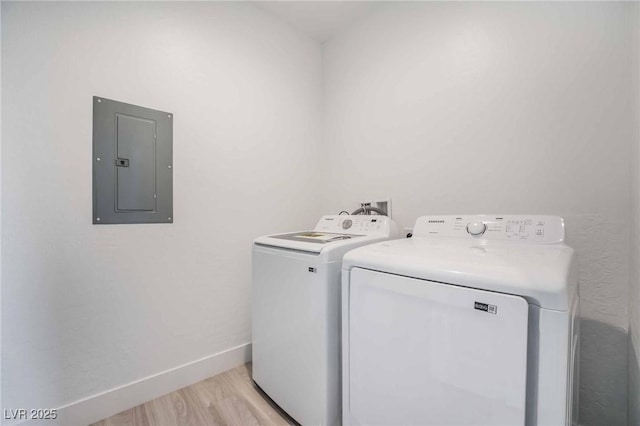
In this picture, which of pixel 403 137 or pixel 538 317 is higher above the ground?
pixel 403 137

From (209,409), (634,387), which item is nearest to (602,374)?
(634,387)

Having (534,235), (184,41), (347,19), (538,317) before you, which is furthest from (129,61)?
(534,235)

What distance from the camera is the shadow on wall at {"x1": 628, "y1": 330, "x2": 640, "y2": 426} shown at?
0.90 m

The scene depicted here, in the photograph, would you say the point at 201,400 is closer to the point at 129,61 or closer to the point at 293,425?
the point at 293,425

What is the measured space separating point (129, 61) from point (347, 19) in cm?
152

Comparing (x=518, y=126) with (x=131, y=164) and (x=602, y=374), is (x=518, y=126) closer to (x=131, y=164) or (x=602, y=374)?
(x=602, y=374)

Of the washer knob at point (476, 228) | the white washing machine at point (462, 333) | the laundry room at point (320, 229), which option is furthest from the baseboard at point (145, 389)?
the washer knob at point (476, 228)

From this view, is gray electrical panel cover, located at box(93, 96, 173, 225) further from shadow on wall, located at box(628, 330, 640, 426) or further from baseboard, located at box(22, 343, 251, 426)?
shadow on wall, located at box(628, 330, 640, 426)

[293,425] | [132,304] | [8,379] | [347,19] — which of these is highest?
[347,19]

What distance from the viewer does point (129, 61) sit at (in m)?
1.37

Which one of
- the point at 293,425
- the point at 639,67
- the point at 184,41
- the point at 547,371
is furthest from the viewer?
the point at 184,41

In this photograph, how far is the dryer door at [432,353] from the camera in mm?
661

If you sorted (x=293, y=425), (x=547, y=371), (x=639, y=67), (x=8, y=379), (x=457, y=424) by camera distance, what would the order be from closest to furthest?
(x=547, y=371) → (x=457, y=424) → (x=639, y=67) → (x=8, y=379) → (x=293, y=425)

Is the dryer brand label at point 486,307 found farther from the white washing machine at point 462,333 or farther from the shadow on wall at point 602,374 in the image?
the shadow on wall at point 602,374
